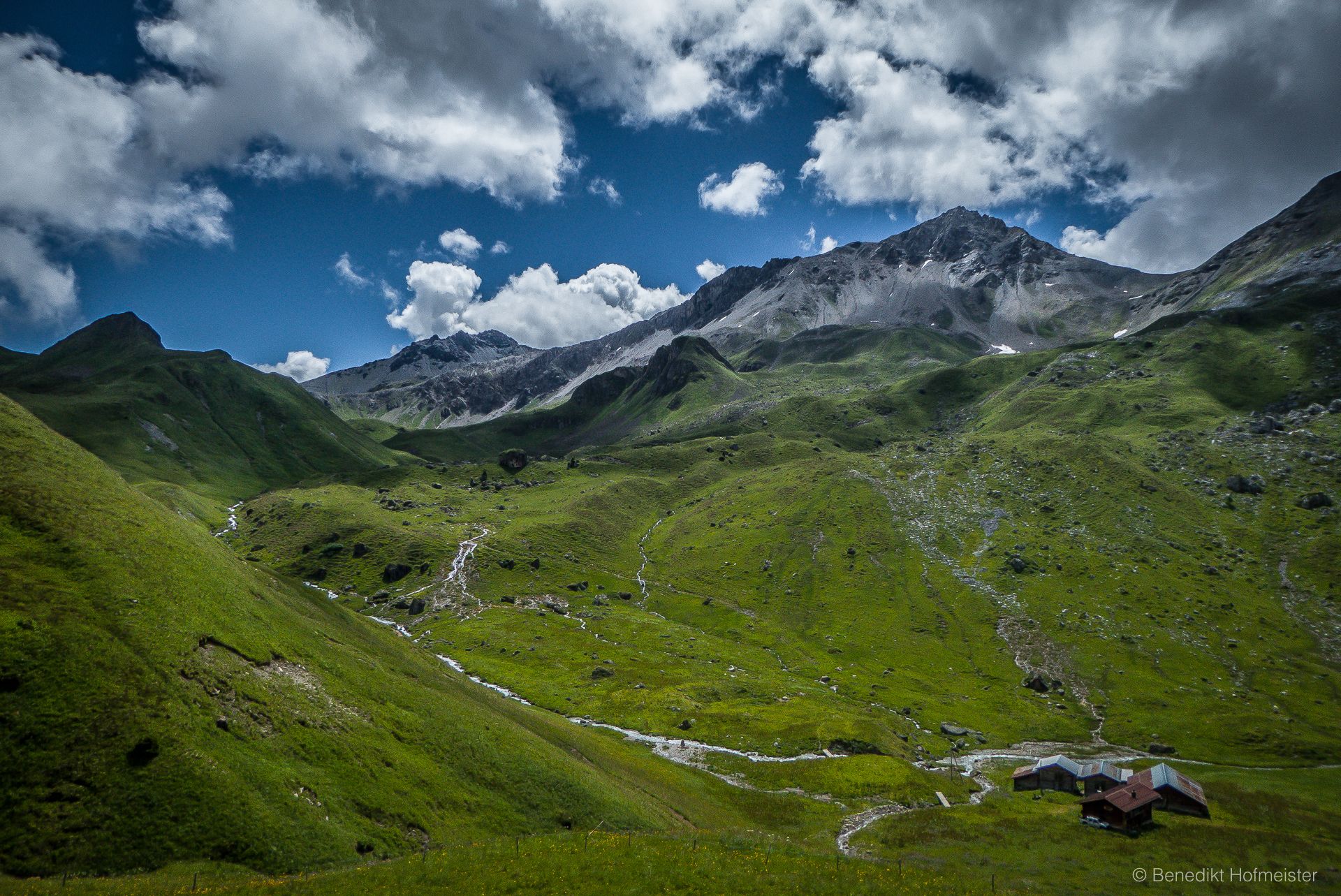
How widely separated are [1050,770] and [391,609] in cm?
14912

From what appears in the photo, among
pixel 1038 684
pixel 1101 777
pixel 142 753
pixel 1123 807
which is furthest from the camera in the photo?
pixel 1038 684

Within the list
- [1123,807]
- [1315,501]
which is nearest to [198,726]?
[1123,807]

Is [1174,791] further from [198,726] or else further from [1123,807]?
[198,726]

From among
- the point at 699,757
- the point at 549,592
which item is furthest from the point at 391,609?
the point at 699,757

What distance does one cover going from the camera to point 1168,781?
72438 millimetres

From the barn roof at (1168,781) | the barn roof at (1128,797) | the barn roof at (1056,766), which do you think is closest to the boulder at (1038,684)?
the barn roof at (1056,766)

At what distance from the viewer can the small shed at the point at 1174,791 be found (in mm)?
71125

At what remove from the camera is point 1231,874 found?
5084 centimetres

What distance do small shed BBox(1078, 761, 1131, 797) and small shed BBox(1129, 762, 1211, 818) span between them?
4.04 metres

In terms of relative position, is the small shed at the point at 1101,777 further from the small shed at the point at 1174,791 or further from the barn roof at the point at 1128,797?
the barn roof at the point at 1128,797

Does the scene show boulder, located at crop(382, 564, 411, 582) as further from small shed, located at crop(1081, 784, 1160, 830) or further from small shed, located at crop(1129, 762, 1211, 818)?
small shed, located at crop(1129, 762, 1211, 818)

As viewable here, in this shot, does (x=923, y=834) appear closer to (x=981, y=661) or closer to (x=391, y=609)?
(x=981, y=661)

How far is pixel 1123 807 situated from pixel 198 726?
286 feet

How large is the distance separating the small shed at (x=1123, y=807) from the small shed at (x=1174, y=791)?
3.37 metres
